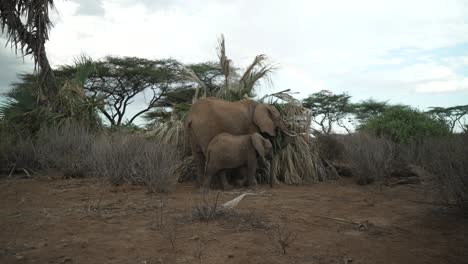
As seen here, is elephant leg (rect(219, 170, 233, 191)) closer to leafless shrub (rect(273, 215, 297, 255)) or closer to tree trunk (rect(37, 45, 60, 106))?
leafless shrub (rect(273, 215, 297, 255))

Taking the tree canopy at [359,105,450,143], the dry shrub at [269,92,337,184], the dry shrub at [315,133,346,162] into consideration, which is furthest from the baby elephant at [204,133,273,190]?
the tree canopy at [359,105,450,143]

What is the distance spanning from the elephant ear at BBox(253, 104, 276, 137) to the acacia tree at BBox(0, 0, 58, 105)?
6.70 metres

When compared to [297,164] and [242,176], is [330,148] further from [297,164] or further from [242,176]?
[242,176]

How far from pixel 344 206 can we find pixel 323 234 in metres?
1.40

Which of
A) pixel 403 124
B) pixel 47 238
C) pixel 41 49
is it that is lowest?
pixel 47 238

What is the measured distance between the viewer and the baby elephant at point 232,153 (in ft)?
18.9

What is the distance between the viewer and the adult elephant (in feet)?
20.0

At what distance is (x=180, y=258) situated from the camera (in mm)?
2814

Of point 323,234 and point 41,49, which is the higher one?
point 41,49

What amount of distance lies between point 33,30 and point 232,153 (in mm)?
8179

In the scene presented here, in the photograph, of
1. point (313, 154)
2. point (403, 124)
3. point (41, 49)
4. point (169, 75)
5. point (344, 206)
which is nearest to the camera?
point (344, 206)

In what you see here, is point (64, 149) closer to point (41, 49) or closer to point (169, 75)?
point (41, 49)

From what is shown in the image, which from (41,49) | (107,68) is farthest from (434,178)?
(107,68)

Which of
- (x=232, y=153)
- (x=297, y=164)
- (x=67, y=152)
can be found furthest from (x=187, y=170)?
(x=67, y=152)
